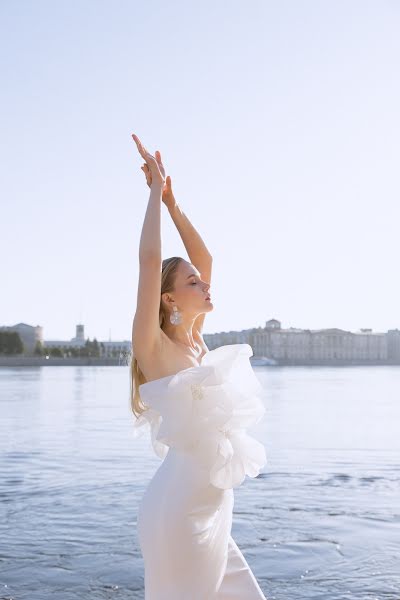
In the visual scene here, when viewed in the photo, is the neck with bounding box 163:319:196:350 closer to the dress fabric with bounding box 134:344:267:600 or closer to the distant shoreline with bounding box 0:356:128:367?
the dress fabric with bounding box 134:344:267:600

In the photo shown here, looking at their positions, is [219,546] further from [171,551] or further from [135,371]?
[135,371]

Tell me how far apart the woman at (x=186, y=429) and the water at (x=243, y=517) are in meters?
2.98

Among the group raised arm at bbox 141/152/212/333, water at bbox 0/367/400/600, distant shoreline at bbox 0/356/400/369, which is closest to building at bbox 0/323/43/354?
distant shoreline at bbox 0/356/400/369

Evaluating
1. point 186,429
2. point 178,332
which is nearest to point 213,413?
point 186,429

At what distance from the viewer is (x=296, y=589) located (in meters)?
5.69

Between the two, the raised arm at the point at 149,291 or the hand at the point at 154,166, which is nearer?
the raised arm at the point at 149,291

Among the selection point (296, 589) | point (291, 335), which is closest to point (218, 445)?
point (296, 589)

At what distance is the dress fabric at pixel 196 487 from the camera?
258 centimetres

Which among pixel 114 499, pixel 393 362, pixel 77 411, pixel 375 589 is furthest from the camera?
pixel 393 362

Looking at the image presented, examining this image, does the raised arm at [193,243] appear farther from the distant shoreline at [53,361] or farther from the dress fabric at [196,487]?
the distant shoreline at [53,361]

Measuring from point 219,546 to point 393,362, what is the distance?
163 meters

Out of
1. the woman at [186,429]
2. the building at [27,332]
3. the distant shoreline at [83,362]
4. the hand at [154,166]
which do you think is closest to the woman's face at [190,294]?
the woman at [186,429]

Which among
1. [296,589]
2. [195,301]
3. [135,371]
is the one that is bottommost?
[296,589]

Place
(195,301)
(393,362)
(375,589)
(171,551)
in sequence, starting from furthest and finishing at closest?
(393,362) < (375,589) < (195,301) < (171,551)
